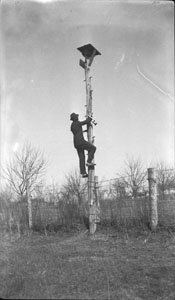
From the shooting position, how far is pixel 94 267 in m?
5.04

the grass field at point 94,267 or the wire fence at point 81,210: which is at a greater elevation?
the wire fence at point 81,210

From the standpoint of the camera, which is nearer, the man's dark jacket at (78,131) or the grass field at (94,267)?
the grass field at (94,267)

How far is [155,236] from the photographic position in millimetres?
6543

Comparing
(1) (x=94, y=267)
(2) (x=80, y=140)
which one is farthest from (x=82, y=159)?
(1) (x=94, y=267)

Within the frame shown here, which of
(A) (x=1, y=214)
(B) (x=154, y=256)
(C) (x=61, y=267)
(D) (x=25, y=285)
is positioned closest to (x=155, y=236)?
(B) (x=154, y=256)

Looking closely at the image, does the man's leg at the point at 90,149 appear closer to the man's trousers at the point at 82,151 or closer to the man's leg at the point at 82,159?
Answer: the man's trousers at the point at 82,151

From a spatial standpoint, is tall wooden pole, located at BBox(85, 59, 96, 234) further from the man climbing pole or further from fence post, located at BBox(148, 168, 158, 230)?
fence post, located at BBox(148, 168, 158, 230)

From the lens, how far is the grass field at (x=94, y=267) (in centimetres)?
398

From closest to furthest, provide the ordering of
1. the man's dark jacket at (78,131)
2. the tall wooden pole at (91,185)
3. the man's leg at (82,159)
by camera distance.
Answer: the man's dark jacket at (78,131), the man's leg at (82,159), the tall wooden pole at (91,185)

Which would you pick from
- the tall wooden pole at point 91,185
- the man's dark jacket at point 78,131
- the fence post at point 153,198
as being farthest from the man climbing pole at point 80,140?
the fence post at point 153,198

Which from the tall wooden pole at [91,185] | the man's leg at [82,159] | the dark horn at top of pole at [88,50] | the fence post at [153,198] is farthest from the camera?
the dark horn at top of pole at [88,50]

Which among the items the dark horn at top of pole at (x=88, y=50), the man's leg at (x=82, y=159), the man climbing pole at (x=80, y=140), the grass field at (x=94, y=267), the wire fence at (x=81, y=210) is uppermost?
the dark horn at top of pole at (x=88, y=50)

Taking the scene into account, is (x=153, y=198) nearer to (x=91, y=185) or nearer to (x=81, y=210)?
(x=91, y=185)

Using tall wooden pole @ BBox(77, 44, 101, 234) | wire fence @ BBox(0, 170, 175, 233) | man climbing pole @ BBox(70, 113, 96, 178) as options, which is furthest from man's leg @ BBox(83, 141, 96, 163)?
wire fence @ BBox(0, 170, 175, 233)
